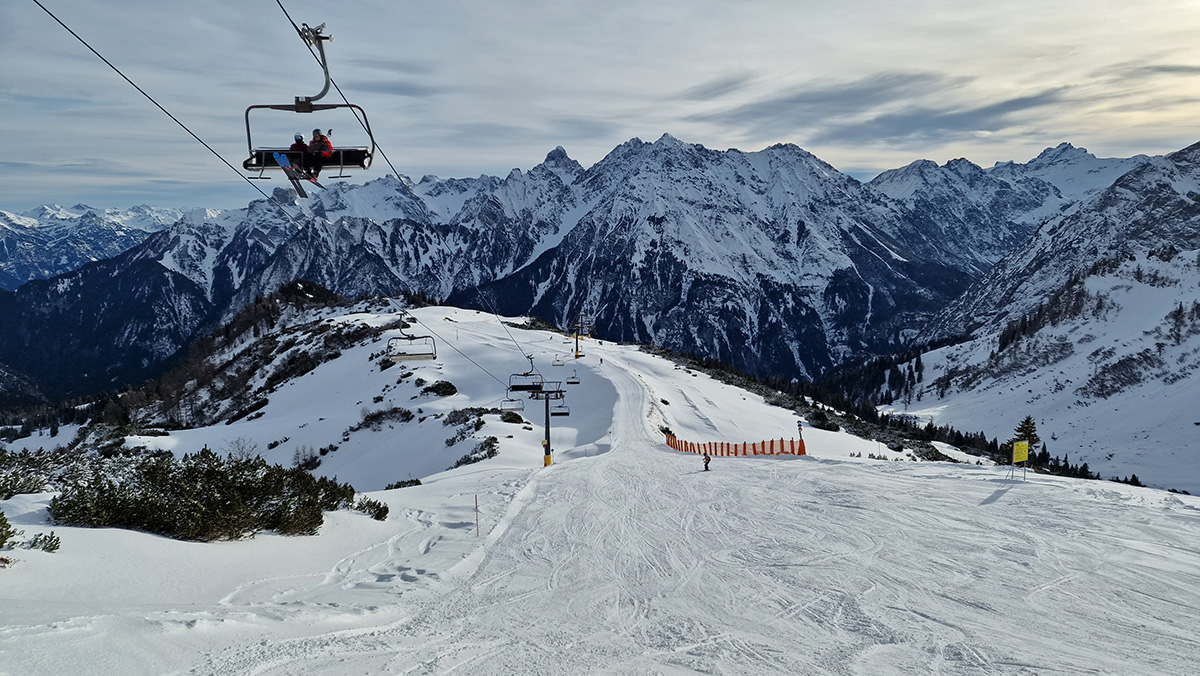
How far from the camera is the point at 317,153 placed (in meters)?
15.9

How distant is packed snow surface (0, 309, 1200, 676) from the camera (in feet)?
31.7

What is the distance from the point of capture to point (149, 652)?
8.46 metres

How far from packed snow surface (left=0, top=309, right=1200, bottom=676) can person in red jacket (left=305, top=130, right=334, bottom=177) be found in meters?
9.40

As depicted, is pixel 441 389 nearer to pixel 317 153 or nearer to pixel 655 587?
pixel 317 153

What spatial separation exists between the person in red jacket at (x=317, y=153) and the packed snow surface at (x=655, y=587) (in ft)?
30.8

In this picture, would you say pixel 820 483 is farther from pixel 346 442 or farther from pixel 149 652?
pixel 346 442

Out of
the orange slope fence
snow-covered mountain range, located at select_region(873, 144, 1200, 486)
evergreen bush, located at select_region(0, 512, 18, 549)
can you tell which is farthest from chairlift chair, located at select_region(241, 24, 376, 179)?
snow-covered mountain range, located at select_region(873, 144, 1200, 486)

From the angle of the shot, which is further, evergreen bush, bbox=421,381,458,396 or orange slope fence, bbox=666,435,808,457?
evergreen bush, bbox=421,381,458,396

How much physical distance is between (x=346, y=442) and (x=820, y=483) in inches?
1754

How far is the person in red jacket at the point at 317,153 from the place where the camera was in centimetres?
1585

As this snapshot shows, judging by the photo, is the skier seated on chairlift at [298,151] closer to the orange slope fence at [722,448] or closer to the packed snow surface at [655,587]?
the packed snow surface at [655,587]

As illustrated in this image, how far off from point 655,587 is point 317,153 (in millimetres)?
13780

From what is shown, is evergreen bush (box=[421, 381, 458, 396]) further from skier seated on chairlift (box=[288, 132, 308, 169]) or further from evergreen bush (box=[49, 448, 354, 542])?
skier seated on chairlift (box=[288, 132, 308, 169])

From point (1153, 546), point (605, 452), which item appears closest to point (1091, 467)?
point (605, 452)
